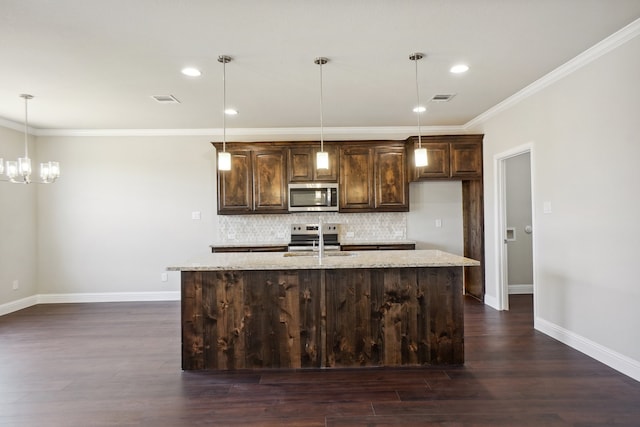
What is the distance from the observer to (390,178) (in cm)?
538

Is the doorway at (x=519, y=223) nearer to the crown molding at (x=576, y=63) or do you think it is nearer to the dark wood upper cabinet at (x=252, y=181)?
the crown molding at (x=576, y=63)

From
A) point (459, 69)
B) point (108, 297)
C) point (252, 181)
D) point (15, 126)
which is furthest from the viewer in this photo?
point (108, 297)

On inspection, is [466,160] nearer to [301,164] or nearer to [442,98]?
[442,98]

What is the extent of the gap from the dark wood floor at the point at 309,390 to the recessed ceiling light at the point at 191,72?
8.49 feet

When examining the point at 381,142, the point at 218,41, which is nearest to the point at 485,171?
the point at 381,142

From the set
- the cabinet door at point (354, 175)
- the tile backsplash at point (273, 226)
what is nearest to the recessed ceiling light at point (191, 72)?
the cabinet door at point (354, 175)

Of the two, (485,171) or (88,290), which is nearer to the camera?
(485,171)

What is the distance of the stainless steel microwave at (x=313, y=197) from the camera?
5.33m

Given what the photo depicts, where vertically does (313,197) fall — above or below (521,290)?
above

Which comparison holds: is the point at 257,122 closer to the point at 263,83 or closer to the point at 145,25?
the point at 263,83

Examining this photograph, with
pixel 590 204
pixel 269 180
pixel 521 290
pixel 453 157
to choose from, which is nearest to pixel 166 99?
pixel 269 180

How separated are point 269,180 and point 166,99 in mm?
1713

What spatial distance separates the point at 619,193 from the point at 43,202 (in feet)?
22.9

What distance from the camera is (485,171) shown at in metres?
5.11
